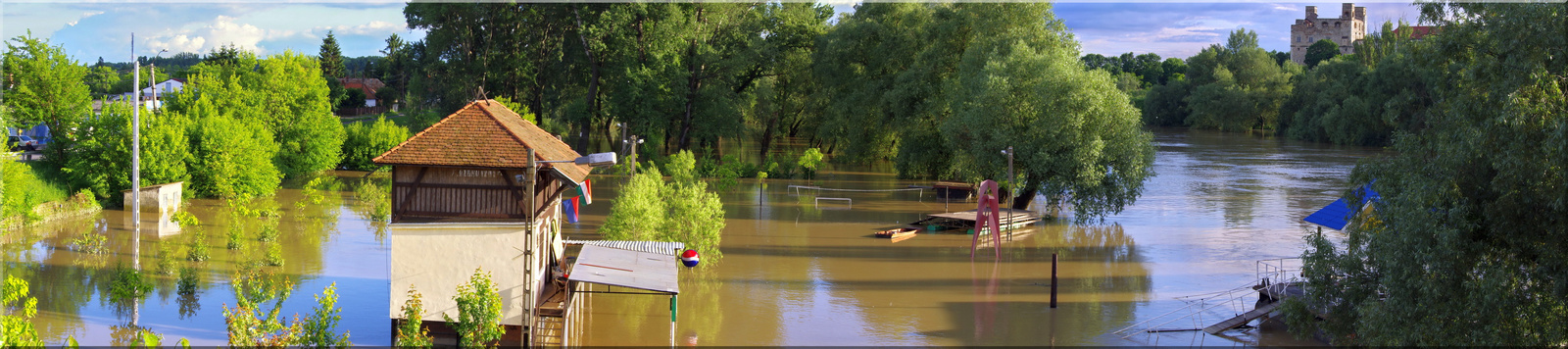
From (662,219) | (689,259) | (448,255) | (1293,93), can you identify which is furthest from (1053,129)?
(1293,93)

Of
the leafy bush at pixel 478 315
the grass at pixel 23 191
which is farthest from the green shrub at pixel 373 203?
the leafy bush at pixel 478 315

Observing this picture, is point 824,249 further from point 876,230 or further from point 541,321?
point 541,321

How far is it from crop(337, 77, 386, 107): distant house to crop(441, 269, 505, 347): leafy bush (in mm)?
89732

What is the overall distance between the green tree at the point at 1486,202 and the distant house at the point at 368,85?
9656 centimetres

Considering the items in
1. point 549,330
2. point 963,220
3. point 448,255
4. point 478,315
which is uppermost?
point 448,255

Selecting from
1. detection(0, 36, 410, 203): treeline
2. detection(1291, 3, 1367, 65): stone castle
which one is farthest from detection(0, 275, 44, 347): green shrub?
detection(1291, 3, 1367, 65): stone castle

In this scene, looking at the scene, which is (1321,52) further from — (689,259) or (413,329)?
(413,329)

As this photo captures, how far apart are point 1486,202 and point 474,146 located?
15795 millimetres

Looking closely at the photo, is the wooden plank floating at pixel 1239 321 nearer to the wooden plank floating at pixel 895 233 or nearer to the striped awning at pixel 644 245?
Answer: the striped awning at pixel 644 245

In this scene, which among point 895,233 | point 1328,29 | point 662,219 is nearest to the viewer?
point 662,219

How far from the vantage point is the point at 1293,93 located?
304 feet

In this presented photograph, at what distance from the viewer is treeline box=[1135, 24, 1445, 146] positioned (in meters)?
74.1

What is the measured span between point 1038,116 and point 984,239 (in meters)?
5.51

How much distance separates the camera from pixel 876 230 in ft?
109
